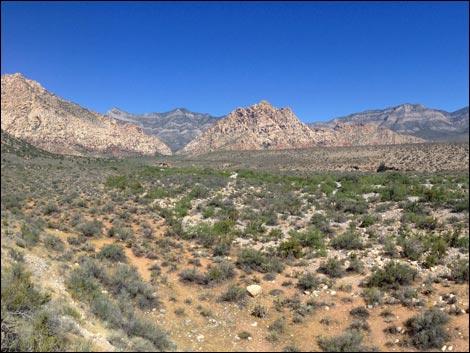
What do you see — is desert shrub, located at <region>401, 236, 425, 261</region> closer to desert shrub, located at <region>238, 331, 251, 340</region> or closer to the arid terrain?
the arid terrain

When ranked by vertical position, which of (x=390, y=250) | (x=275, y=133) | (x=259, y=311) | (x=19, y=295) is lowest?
(x=259, y=311)

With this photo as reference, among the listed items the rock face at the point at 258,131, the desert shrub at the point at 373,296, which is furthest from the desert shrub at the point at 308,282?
the rock face at the point at 258,131

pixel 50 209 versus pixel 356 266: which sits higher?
pixel 50 209

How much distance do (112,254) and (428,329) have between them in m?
8.91

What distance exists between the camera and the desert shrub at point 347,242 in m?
12.0

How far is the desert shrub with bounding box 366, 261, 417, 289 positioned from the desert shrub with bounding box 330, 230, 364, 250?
260cm

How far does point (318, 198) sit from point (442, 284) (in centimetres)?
1154

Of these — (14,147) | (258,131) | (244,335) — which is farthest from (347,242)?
(258,131)

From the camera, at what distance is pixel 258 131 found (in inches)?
6250

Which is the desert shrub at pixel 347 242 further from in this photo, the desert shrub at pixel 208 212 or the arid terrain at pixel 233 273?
the desert shrub at pixel 208 212

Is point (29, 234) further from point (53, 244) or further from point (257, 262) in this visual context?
point (257, 262)

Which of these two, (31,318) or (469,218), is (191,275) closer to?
(31,318)

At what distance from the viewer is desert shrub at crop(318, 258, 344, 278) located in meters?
9.98

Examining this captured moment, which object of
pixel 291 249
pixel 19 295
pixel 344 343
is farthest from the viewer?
pixel 291 249
